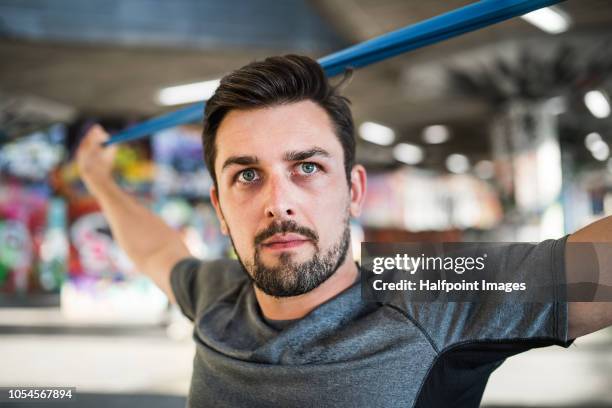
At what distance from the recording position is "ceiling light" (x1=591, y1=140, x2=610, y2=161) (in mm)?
9773

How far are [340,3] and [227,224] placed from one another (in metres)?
5.88

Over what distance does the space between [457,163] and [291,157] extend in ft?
73.8

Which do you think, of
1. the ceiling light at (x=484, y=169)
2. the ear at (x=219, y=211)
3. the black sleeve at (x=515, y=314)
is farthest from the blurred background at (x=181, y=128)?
the ceiling light at (x=484, y=169)

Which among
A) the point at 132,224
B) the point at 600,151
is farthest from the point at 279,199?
the point at 600,151

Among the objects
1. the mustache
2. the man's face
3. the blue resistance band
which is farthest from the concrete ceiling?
the mustache

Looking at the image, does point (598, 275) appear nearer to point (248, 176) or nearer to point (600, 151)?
point (248, 176)

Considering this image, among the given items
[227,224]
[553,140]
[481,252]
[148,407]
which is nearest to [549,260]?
[481,252]

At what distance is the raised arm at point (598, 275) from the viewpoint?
34.4 inches

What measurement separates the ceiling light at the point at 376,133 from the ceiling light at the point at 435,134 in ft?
3.22

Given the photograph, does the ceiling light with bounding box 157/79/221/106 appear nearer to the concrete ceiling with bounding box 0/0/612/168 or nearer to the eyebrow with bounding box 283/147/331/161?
the concrete ceiling with bounding box 0/0/612/168

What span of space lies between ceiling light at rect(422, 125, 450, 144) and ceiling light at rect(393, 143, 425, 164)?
734mm

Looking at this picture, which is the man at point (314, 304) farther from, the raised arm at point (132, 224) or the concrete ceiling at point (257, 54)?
the concrete ceiling at point (257, 54)

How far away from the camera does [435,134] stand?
16391 mm

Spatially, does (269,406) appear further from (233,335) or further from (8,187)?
(8,187)
